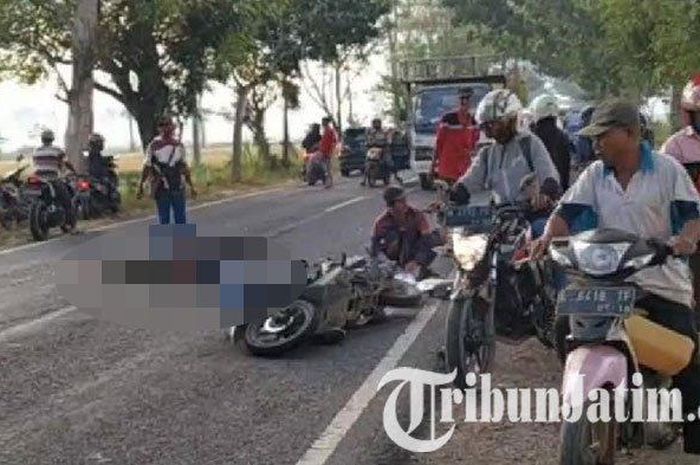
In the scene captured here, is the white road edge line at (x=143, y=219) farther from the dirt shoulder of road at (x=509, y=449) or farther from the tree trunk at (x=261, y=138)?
the dirt shoulder of road at (x=509, y=449)

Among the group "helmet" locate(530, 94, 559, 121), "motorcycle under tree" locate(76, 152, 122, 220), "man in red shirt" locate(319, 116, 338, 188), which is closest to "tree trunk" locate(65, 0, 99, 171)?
"motorcycle under tree" locate(76, 152, 122, 220)

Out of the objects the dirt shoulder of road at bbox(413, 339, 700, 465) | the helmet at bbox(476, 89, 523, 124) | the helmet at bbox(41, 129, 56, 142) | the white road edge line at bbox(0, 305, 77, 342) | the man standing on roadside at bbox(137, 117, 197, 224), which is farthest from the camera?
the helmet at bbox(41, 129, 56, 142)

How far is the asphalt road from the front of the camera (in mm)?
5871

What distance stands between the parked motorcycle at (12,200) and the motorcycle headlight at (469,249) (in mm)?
12342

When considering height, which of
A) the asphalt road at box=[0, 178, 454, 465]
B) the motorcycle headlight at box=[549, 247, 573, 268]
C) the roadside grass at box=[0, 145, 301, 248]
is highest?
the motorcycle headlight at box=[549, 247, 573, 268]

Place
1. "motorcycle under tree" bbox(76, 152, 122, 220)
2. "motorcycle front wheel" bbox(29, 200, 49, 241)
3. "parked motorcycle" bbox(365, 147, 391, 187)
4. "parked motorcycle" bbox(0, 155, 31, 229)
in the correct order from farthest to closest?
"parked motorcycle" bbox(365, 147, 391, 187) < "motorcycle under tree" bbox(76, 152, 122, 220) < "parked motorcycle" bbox(0, 155, 31, 229) < "motorcycle front wheel" bbox(29, 200, 49, 241)

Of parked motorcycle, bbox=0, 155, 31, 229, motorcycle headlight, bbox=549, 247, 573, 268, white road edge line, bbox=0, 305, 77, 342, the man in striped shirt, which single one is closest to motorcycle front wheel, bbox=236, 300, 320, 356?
white road edge line, bbox=0, 305, 77, 342

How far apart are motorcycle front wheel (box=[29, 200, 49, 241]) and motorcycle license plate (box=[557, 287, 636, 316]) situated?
13.0 m

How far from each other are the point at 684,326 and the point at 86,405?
354 centimetres

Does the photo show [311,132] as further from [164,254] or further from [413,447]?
→ [413,447]

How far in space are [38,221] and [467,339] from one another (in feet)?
35.8

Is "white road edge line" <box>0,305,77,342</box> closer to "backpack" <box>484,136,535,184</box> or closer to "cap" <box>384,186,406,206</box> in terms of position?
"cap" <box>384,186,406,206</box>

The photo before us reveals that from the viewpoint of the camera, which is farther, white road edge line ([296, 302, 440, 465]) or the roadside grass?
the roadside grass

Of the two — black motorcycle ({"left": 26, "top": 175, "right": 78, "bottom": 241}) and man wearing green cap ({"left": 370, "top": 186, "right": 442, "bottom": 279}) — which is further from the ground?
man wearing green cap ({"left": 370, "top": 186, "right": 442, "bottom": 279})
